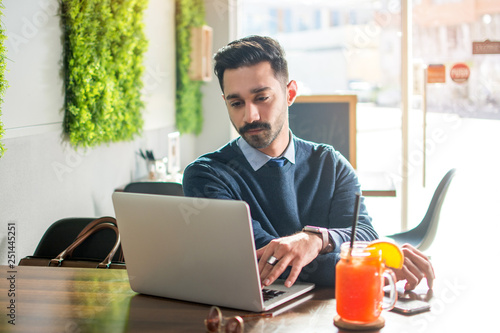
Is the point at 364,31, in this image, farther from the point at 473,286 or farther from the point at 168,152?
the point at 473,286

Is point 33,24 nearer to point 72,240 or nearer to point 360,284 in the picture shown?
point 72,240

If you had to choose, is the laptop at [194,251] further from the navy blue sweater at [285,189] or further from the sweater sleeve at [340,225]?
the navy blue sweater at [285,189]

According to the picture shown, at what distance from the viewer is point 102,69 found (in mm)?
3287

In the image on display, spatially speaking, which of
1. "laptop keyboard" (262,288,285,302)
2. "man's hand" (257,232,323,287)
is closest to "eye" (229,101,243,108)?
"man's hand" (257,232,323,287)

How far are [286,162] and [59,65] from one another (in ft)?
4.91

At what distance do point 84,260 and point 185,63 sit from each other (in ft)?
10.5

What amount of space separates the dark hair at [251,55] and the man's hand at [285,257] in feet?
2.16

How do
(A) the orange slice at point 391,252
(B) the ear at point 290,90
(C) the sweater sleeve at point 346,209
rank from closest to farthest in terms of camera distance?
(A) the orange slice at point 391,252, (C) the sweater sleeve at point 346,209, (B) the ear at point 290,90

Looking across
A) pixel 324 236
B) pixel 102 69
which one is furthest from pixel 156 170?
pixel 324 236

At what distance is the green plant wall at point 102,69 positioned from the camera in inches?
120

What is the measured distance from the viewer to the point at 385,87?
467cm

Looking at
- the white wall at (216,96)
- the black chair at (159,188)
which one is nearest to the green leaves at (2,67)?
the black chair at (159,188)

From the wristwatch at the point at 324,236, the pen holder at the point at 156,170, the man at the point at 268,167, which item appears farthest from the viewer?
the pen holder at the point at 156,170

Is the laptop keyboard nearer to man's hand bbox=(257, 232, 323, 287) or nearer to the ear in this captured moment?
man's hand bbox=(257, 232, 323, 287)
